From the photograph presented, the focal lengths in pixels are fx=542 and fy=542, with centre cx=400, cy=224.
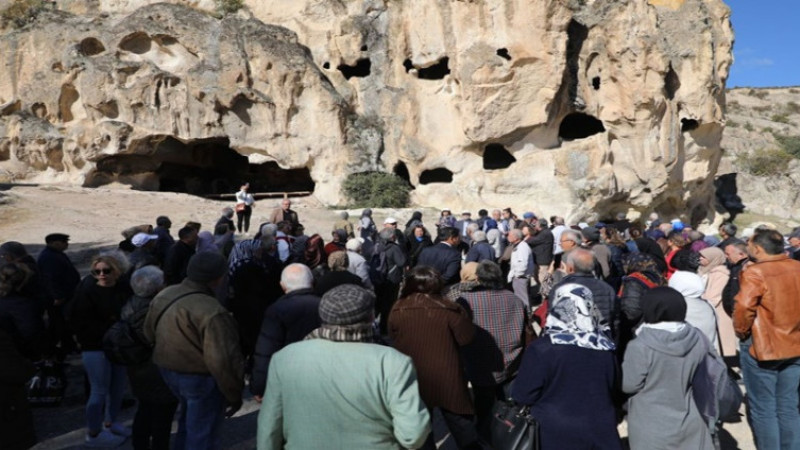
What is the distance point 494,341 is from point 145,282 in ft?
8.17

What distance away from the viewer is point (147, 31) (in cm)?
1922

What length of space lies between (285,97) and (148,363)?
17.1 m

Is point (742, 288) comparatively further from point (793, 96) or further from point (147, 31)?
point (793, 96)

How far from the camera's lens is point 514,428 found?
9.84ft

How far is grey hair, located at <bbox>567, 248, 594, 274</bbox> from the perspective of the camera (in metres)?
4.22

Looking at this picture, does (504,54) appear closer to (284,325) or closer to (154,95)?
(154,95)

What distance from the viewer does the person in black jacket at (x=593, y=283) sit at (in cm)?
402

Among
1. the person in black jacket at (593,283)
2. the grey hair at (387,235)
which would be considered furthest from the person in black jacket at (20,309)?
the grey hair at (387,235)

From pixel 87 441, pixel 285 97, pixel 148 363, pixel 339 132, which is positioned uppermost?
pixel 285 97

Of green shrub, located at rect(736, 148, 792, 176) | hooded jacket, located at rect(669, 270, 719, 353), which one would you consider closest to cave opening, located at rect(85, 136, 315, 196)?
hooded jacket, located at rect(669, 270, 719, 353)

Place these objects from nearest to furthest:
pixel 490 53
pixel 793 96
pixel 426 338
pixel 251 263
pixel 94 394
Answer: pixel 426 338 < pixel 94 394 < pixel 251 263 < pixel 490 53 < pixel 793 96

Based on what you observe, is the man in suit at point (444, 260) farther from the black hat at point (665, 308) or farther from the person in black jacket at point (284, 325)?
the black hat at point (665, 308)

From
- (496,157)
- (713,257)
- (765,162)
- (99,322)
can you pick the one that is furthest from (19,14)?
→ (765,162)

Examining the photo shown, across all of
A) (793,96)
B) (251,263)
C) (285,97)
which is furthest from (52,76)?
(793,96)
